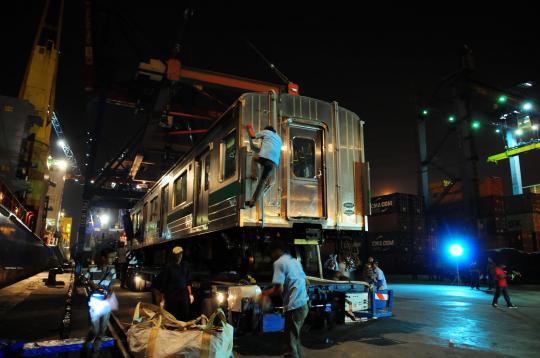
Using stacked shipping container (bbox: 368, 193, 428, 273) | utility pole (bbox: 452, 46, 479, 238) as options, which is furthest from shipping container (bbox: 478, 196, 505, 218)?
stacked shipping container (bbox: 368, 193, 428, 273)

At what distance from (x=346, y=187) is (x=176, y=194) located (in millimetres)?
4938

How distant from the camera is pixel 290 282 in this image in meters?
4.32

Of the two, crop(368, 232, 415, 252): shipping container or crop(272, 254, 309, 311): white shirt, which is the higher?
crop(368, 232, 415, 252): shipping container

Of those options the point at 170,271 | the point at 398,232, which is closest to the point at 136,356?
the point at 170,271

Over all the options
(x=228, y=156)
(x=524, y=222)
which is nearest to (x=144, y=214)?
(x=228, y=156)

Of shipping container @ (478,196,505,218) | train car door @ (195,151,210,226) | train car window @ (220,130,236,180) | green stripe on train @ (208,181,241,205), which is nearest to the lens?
green stripe on train @ (208,181,241,205)

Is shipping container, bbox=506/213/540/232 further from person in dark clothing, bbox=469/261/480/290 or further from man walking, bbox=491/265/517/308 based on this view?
man walking, bbox=491/265/517/308

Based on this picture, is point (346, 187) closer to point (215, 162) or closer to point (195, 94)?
point (215, 162)

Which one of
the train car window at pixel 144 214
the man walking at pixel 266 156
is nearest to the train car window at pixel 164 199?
the train car window at pixel 144 214

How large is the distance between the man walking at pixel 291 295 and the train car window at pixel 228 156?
2229 mm

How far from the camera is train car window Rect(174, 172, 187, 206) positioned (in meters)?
9.00

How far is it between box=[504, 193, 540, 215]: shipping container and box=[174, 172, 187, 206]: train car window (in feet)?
81.2

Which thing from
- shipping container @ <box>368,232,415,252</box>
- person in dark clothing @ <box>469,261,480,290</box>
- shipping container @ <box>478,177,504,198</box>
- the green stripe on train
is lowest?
person in dark clothing @ <box>469,261,480,290</box>

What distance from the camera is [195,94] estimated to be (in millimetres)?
15906
